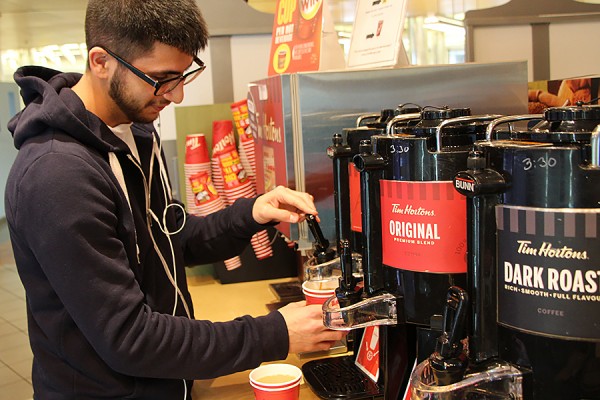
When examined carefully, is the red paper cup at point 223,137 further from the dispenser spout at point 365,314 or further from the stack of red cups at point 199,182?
the dispenser spout at point 365,314

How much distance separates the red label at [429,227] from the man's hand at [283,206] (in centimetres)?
53

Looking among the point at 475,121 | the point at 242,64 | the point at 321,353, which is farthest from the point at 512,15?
the point at 475,121

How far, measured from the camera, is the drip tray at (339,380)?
1387mm

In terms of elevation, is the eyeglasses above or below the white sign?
below

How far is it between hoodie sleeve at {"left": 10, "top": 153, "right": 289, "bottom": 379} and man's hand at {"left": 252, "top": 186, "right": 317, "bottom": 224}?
13.3 inches

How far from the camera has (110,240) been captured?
120cm

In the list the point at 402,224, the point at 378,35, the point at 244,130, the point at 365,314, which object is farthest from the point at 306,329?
the point at 244,130

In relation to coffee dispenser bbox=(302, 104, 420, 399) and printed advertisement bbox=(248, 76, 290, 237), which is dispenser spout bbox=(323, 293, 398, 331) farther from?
printed advertisement bbox=(248, 76, 290, 237)

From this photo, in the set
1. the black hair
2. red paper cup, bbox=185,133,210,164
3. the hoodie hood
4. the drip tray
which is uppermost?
the black hair

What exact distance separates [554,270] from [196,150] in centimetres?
201

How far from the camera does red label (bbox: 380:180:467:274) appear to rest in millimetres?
978

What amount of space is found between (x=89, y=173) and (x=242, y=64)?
1949 millimetres

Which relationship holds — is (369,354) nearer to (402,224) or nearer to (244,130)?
(402,224)

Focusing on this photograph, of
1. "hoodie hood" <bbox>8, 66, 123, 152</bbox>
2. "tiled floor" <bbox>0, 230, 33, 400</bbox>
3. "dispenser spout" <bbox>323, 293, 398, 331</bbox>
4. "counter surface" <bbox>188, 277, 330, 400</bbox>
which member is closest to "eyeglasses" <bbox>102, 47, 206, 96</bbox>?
"hoodie hood" <bbox>8, 66, 123, 152</bbox>
